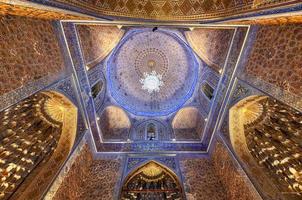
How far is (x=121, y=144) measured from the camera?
6684mm

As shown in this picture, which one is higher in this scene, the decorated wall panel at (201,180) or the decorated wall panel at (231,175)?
the decorated wall panel at (231,175)

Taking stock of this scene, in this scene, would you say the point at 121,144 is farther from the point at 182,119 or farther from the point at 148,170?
the point at 182,119

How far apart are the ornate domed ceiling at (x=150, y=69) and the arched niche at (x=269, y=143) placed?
2857 mm

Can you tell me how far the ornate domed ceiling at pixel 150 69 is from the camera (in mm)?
7586

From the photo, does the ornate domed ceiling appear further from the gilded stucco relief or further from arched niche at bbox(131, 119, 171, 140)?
the gilded stucco relief

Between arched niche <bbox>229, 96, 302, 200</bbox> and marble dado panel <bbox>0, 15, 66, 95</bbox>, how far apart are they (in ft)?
14.5

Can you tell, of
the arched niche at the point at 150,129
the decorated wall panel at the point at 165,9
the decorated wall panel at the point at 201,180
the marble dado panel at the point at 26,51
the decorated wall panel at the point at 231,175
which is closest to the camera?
the marble dado panel at the point at 26,51

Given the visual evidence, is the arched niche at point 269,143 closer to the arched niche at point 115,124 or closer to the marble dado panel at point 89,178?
the marble dado panel at point 89,178

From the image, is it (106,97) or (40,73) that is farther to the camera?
(106,97)

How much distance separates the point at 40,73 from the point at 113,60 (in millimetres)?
4375

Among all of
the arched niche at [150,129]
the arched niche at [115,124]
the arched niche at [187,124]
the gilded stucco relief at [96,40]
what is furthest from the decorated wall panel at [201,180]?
the gilded stucco relief at [96,40]

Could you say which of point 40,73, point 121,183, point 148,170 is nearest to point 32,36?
point 40,73

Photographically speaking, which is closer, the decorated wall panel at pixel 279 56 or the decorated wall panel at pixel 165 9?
the decorated wall panel at pixel 279 56

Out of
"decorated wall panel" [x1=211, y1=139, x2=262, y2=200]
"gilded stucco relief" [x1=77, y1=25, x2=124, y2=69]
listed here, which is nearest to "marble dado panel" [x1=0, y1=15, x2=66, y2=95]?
"gilded stucco relief" [x1=77, y1=25, x2=124, y2=69]
